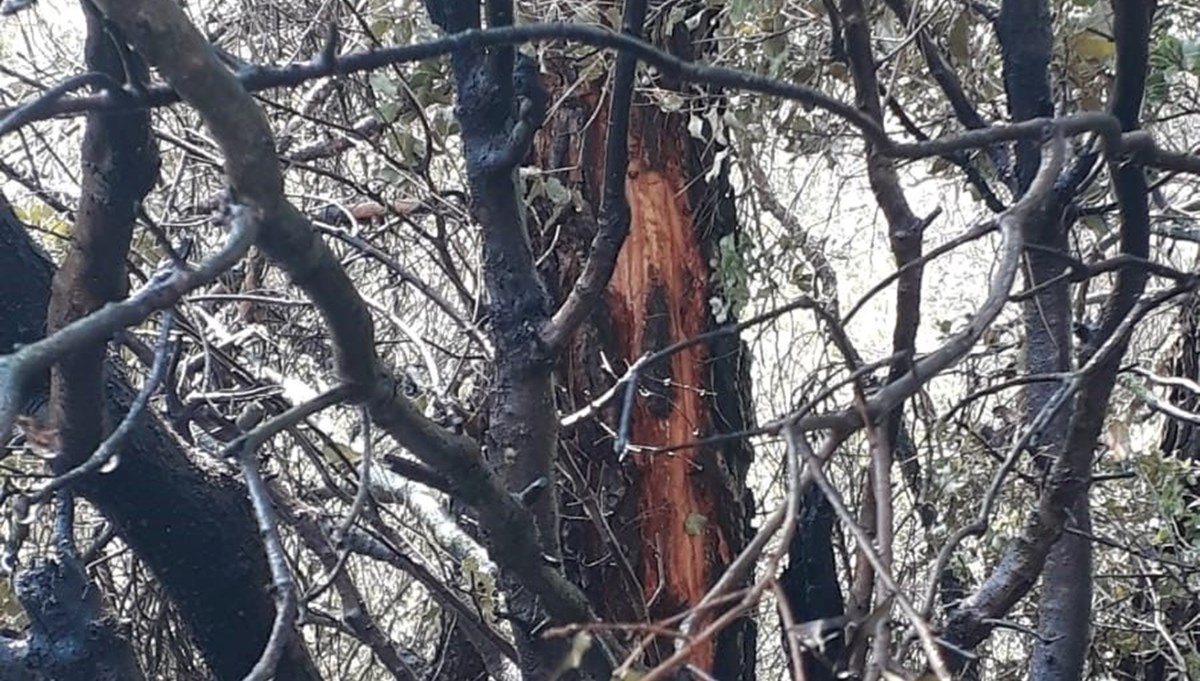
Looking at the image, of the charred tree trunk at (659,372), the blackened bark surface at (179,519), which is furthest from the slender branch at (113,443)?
the charred tree trunk at (659,372)

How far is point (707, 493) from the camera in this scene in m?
1.96

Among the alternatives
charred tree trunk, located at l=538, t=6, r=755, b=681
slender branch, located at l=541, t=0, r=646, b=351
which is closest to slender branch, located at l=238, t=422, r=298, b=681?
slender branch, located at l=541, t=0, r=646, b=351

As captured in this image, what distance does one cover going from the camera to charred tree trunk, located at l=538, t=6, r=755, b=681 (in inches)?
74.4

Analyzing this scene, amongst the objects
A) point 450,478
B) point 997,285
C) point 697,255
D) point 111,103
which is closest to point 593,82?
point 697,255

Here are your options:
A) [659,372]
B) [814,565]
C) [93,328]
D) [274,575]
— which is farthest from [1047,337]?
[93,328]

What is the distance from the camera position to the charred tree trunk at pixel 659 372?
1889 mm

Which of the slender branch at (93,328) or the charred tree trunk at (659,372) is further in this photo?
the charred tree trunk at (659,372)

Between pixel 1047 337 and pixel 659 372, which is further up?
pixel 659 372

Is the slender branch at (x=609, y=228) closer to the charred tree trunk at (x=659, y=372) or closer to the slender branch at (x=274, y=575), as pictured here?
the slender branch at (x=274, y=575)

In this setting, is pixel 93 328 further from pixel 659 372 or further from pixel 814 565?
Answer: pixel 659 372

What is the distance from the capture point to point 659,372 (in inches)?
76.7

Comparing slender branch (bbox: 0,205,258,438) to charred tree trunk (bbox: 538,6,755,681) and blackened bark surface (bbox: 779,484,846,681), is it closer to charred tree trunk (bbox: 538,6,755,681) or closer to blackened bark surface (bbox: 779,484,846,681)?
blackened bark surface (bbox: 779,484,846,681)

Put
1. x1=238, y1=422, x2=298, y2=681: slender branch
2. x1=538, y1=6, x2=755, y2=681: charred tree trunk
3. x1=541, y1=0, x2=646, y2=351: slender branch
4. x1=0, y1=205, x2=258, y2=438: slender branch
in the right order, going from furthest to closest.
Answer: x1=538, y1=6, x2=755, y2=681: charred tree trunk, x1=541, y1=0, x2=646, y2=351: slender branch, x1=238, y1=422, x2=298, y2=681: slender branch, x1=0, y1=205, x2=258, y2=438: slender branch

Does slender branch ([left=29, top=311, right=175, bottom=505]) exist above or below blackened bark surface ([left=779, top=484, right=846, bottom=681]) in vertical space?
above
